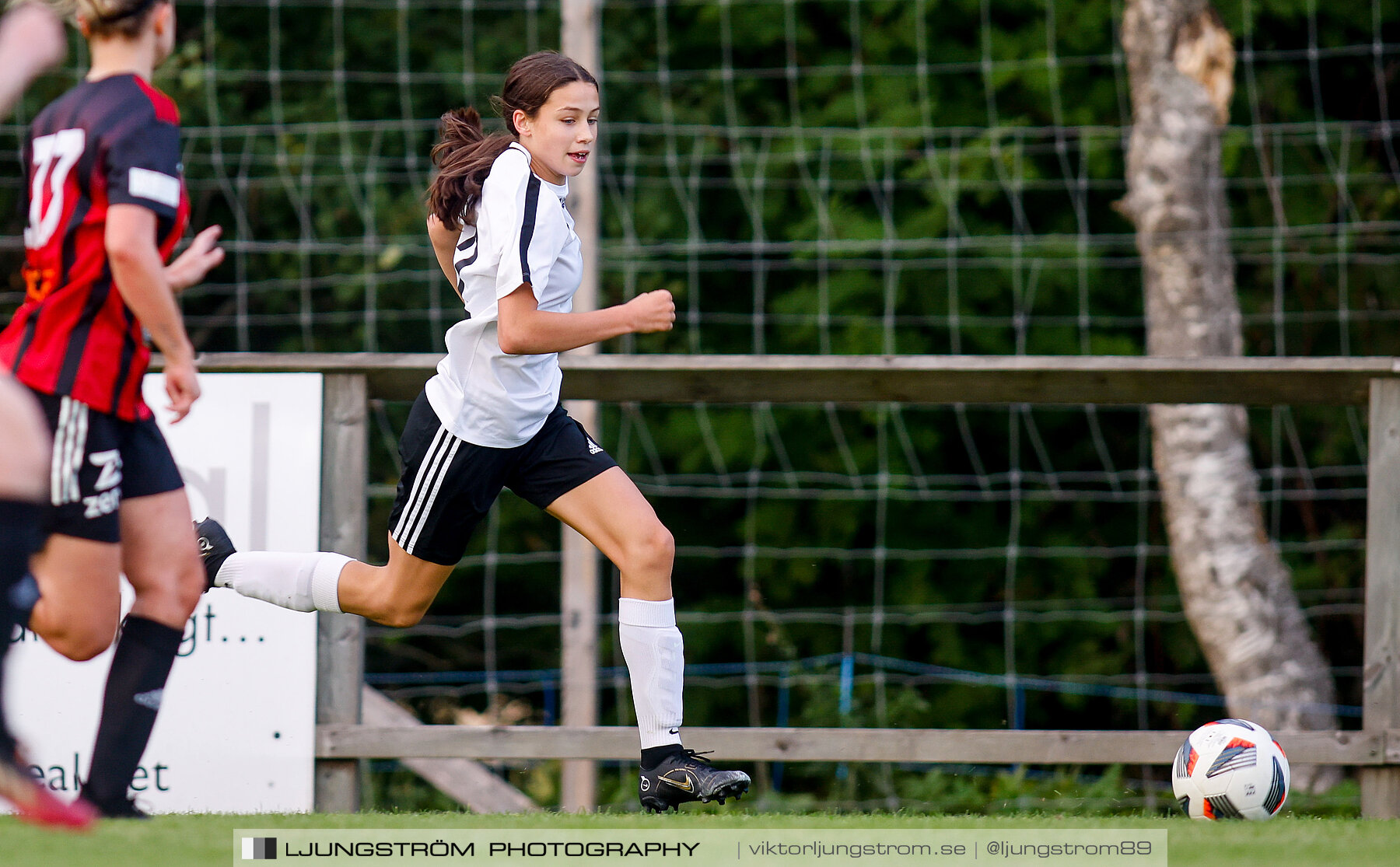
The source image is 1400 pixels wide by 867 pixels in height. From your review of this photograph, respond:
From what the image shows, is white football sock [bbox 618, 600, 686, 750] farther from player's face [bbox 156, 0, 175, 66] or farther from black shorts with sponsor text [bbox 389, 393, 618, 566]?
player's face [bbox 156, 0, 175, 66]

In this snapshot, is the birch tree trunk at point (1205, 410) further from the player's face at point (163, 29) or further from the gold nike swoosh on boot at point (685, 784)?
the player's face at point (163, 29)

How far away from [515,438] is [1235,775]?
1.81m

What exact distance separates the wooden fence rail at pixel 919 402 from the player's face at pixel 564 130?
0.62m

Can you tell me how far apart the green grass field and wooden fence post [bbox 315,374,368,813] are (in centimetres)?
39

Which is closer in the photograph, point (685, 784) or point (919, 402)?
point (685, 784)

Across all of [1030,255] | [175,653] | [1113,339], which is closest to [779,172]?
[1030,255]

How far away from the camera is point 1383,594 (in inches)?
165

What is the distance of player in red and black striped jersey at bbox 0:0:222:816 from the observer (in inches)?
110

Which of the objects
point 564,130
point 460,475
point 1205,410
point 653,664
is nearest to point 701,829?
point 653,664

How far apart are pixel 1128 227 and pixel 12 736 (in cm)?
739

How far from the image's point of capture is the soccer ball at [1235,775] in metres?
3.72

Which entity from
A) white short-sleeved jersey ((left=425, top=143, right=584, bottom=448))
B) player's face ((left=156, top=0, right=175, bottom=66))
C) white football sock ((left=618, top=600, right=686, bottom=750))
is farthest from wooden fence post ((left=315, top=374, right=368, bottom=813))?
player's face ((left=156, top=0, right=175, bottom=66))

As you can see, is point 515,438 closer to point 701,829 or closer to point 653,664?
point 653,664

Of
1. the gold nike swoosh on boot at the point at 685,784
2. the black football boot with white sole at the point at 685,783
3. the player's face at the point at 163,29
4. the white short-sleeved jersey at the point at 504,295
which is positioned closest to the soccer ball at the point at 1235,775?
the black football boot with white sole at the point at 685,783
